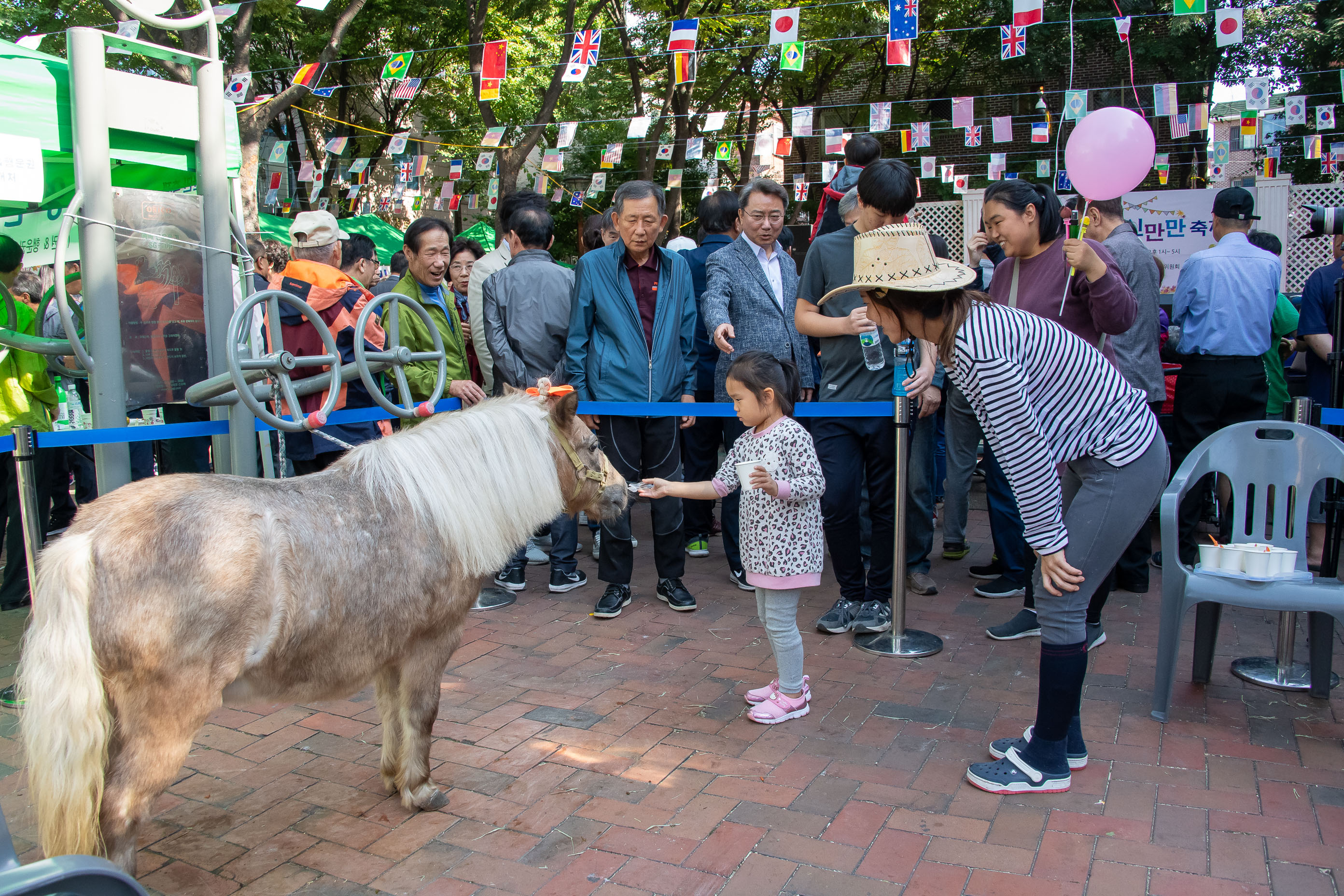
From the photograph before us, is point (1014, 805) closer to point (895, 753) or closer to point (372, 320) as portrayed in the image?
point (895, 753)

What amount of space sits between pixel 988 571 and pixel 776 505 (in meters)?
2.63

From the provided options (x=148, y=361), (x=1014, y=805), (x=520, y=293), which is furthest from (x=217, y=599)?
(x=520, y=293)

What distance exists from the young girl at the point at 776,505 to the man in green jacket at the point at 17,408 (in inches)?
147

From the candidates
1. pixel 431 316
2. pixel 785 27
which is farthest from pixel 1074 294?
pixel 785 27

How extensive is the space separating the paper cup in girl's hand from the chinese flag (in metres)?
10.8

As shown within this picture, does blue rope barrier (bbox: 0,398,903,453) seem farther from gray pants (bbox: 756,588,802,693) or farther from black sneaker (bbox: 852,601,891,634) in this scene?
gray pants (bbox: 756,588,802,693)

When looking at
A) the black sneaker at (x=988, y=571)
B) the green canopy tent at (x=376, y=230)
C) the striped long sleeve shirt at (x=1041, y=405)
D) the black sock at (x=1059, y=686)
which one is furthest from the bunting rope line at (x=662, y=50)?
the black sock at (x=1059, y=686)

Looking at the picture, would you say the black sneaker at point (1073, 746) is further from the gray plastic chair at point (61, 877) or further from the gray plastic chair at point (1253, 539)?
the gray plastic chair at point (61, 877)

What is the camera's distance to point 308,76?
13281 mm

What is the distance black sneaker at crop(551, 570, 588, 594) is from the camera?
19.1 feet

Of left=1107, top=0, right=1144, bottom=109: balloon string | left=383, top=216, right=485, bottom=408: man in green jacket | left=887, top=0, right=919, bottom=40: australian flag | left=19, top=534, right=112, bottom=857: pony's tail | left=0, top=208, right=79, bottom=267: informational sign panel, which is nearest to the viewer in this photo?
left=19, top=534, right=112, bottom=857: pony's tail

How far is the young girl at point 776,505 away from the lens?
3.76 m

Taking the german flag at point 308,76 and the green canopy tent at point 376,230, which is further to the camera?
the green canopy tent at point 376,230

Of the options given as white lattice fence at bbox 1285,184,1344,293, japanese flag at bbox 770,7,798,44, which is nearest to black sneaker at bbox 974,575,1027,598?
japanese flag at bbox 770,7,798,44
